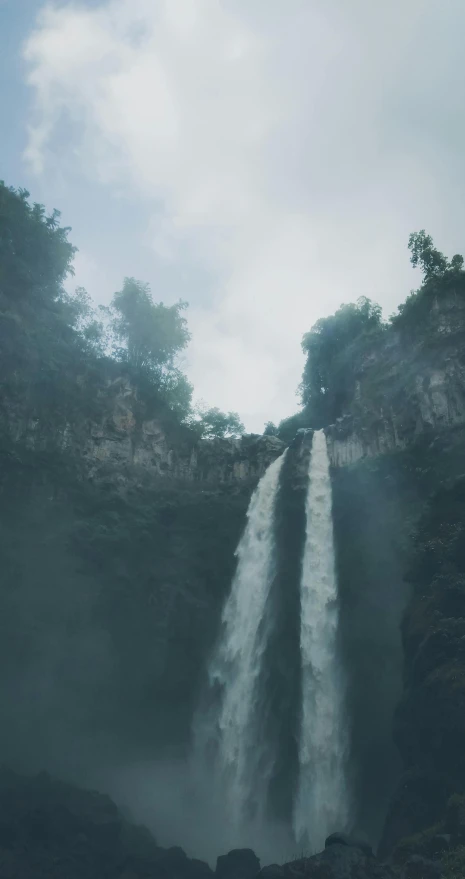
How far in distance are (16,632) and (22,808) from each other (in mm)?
8370

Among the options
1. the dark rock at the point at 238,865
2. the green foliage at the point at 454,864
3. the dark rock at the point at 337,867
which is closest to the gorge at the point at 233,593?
the green foliage at the point at 454,864

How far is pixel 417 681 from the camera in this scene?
65.5 ft

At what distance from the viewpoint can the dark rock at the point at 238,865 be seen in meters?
18.1

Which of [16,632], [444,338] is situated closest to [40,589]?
[16,632]

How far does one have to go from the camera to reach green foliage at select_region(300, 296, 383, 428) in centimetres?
3950

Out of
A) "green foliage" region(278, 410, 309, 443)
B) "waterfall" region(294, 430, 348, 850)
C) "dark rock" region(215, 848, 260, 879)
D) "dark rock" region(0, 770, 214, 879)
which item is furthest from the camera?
"green foliage" region(278, 410, 309, 443)

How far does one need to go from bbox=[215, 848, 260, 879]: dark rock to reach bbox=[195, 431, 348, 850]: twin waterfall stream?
2.64 meters

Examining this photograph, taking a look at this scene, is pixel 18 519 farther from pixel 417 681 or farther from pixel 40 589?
pixel 417 681

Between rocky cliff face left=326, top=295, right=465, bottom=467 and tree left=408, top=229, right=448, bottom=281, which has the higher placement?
tree left=408, top=229, right=448, bottom=281

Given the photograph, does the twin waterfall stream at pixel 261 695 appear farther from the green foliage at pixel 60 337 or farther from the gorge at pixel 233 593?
the green foliage at pixel 60 337

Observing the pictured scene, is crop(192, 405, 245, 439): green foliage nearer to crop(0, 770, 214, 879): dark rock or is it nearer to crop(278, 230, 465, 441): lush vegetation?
crop(278, 230, 465, 441): lush vegetation

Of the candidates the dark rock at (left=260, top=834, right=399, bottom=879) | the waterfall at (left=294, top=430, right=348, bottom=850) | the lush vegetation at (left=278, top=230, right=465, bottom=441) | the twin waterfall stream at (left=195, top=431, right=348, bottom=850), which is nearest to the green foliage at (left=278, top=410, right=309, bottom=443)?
the lush vegetation at (left=278, top=230, right=465, bottom=441)

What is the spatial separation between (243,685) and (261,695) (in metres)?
1.09

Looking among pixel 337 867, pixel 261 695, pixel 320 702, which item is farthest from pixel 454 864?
pixel 261 695
